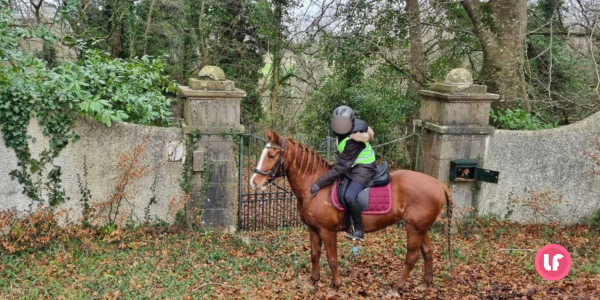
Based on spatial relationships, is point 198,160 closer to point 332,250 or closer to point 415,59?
point 332,250

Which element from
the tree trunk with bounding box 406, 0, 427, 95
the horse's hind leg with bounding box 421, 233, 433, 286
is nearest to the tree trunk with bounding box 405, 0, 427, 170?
the tree trunk with bounding box 406, 0, 427, 95

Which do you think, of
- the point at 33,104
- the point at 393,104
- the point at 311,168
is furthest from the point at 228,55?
the point at 311,168

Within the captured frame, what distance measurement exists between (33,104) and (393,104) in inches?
320

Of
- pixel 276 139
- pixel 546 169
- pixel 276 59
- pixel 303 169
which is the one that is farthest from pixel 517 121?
pixel 276 59

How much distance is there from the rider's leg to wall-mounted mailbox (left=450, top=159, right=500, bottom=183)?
2.90 m

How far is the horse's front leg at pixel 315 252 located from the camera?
5532 mm

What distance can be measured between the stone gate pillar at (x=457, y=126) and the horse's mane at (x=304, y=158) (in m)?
2.85

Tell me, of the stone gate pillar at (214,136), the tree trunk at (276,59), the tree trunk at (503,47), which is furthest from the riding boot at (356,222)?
the tree trunk at (276,59)

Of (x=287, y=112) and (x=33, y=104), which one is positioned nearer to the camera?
(x=33, y=104)

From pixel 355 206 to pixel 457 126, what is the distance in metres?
3.15

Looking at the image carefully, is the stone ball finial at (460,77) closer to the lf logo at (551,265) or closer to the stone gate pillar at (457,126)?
the stone gate pillar at (457,126)

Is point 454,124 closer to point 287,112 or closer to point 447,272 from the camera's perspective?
point 447,272

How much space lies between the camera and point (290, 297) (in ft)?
17.6

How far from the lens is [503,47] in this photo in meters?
9.54
